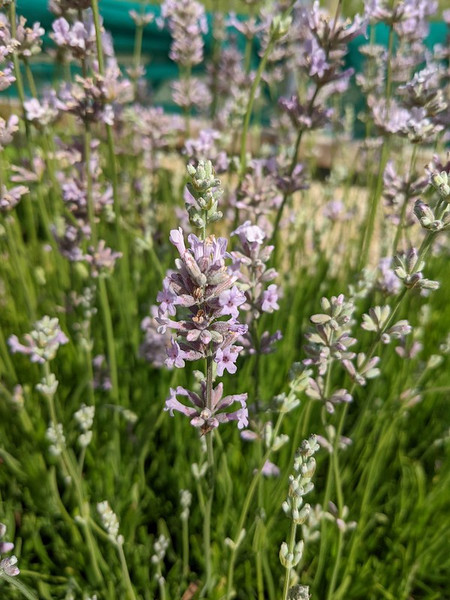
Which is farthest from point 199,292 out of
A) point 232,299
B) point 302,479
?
point 302,479

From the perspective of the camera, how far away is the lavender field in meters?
1.21

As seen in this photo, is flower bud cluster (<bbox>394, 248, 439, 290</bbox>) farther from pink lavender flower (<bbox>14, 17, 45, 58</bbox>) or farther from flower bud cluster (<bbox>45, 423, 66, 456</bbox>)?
pink lavender flower (<bbox>14, 17, 45, 58</bbox>)

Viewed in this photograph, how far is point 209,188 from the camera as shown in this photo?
38.4 inches

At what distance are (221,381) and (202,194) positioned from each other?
1.08 metres

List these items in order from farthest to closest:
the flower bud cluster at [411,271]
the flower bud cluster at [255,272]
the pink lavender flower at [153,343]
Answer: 1. the pink lavender flower at [153,343]
2. the flower bud cluster at [255,272]
3. the flower bud cluster at [411,271]

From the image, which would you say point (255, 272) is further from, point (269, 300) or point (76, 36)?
point (76, 36)

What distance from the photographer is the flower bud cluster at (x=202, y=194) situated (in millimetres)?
963

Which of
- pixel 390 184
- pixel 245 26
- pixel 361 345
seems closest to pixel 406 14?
pixel 390 184

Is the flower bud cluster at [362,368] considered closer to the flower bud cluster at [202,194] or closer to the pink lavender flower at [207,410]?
the pink lavender flower at [207,410]

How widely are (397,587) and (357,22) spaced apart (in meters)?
1.76

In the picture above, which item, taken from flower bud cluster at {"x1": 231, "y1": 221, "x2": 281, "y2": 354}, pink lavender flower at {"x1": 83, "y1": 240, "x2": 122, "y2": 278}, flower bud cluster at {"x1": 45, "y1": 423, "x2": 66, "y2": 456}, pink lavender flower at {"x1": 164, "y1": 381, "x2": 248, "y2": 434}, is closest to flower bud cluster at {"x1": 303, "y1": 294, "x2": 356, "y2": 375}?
flower bud cluster at {"x1": 231, "y1": 221, "x2": 281, "y2": 354}

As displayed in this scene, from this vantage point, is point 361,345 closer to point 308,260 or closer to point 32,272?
point 308,260

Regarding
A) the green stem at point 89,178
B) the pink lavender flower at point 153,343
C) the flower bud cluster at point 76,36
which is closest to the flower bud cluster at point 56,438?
the pink lavender flower at point 153,343

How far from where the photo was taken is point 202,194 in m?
0.98
